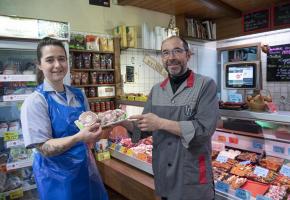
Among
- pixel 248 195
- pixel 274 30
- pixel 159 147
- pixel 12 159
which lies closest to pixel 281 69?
pixel 274 30

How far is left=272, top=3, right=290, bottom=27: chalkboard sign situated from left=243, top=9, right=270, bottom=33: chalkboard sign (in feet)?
0.44

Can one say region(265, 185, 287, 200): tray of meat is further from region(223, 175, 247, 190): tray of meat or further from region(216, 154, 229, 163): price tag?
region(216, 154, 229, 163): price tag

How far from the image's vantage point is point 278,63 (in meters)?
5.54

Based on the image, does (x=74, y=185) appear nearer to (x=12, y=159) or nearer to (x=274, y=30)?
(x=12, y=159)

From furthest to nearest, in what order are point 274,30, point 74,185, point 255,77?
1. point 274,30
2. point 255,77
3. point 74,185

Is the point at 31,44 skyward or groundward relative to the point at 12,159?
skyward

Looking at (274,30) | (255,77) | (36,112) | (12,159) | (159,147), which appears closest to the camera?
(36,112)

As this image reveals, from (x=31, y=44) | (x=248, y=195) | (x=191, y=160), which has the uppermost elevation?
(x=31, y=44)

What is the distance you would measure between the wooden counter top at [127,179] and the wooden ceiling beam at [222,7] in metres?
3.48

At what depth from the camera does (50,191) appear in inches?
63.4

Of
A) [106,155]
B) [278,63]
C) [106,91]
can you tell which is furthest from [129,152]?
[278,63]

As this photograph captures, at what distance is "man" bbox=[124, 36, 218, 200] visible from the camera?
5.08 ft

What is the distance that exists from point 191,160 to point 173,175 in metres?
0.15

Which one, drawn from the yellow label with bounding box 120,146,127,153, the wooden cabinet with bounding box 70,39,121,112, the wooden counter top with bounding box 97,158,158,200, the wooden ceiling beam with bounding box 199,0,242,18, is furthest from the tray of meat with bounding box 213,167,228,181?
the wooden ceiling beam with bounding box 199,0,242,18
